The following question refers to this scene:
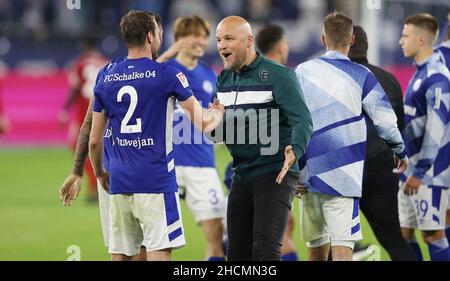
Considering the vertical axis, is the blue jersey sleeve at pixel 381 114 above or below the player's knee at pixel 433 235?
above

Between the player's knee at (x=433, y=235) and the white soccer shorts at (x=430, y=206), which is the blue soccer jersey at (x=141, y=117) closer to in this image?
the white soccer shorts at (x=430, y=206)

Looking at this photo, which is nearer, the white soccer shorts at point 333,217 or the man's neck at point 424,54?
the white soccer shorts at point 333,217

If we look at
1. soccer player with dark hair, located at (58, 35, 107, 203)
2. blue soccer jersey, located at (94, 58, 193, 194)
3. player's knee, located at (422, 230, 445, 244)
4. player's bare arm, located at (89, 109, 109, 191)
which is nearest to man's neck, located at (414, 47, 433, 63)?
player's knee, located at (422, 230, 445, 244)

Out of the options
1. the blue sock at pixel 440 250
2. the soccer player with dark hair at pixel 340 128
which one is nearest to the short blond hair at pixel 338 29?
the soccer player with dark hair at pixel 340 128

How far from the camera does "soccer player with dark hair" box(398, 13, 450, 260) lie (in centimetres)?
909

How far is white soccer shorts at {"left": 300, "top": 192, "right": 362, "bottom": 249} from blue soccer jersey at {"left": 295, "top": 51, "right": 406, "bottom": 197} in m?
0.09

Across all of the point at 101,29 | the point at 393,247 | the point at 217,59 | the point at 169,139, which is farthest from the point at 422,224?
the point at 101,29

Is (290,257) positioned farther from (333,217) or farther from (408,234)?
(333,217)

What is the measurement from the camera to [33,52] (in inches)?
992

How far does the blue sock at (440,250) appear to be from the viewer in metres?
9.20

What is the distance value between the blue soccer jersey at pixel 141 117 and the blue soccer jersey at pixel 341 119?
115 centimetres

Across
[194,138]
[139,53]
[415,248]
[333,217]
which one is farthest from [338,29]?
[194,138]

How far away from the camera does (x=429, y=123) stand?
29.9ft

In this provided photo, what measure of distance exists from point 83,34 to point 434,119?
58.3 feet
